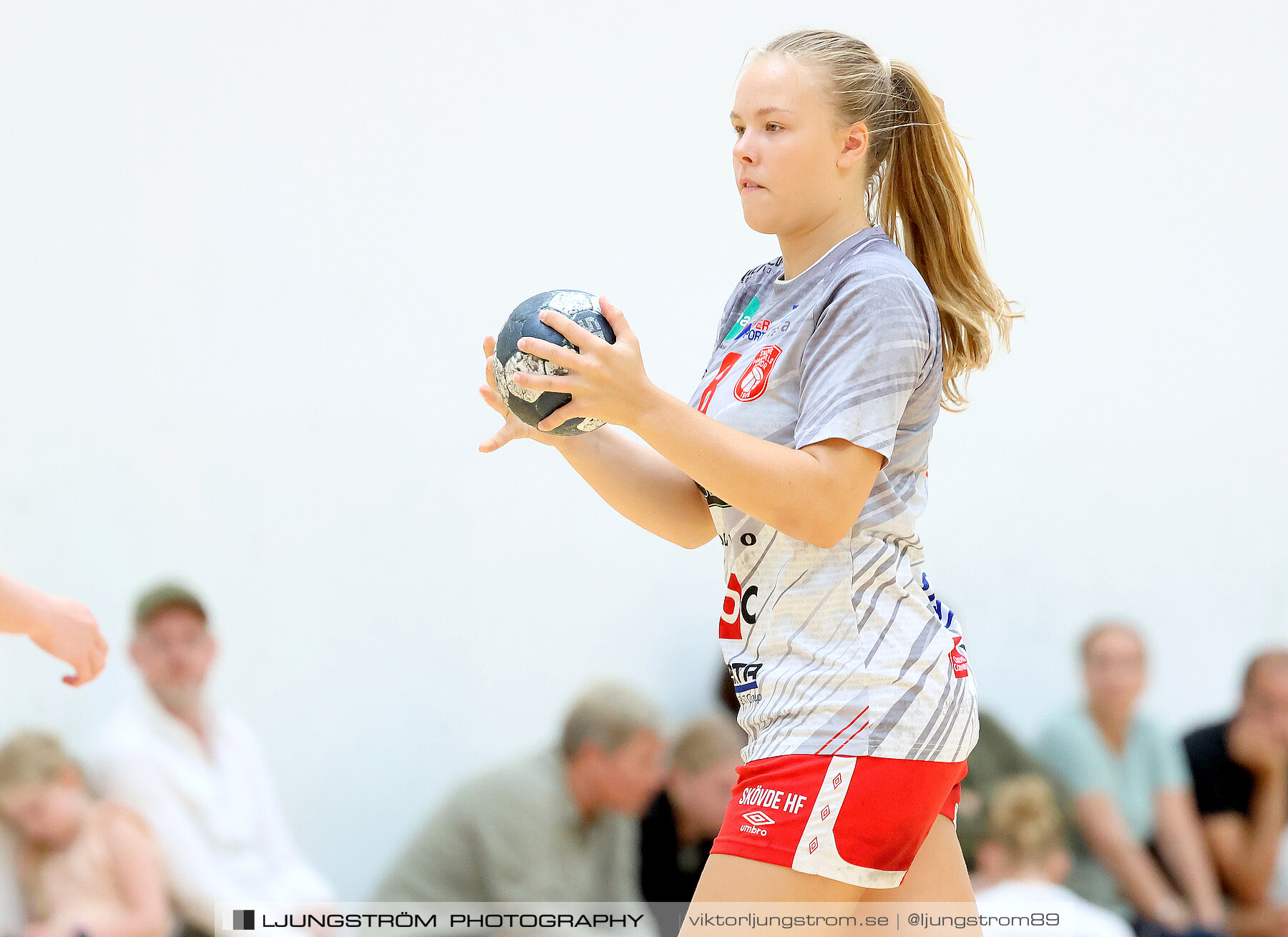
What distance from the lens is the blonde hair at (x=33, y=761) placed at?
3.65 metres

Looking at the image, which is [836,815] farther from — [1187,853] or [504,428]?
[1187,853]

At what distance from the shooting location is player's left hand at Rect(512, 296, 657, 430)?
58.5 inches

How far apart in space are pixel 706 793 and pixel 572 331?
2.89m

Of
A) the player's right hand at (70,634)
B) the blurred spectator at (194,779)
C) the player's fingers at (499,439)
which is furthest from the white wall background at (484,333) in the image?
the player's fingers at (499,439)

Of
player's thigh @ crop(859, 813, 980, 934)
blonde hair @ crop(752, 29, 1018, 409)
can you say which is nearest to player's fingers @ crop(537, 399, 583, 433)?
blonde hair @ crop(752, 29, 1018, 409)

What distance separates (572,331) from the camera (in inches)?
59.0

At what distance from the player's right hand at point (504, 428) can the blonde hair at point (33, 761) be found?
8.00ft

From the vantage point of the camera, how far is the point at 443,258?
4641mm

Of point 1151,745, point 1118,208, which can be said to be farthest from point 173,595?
point 1118,208

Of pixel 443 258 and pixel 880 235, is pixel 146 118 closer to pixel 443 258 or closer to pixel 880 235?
pixel 443 258

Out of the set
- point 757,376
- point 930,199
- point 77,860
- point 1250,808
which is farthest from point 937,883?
point 1250,808

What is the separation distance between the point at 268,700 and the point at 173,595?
0.44 meters

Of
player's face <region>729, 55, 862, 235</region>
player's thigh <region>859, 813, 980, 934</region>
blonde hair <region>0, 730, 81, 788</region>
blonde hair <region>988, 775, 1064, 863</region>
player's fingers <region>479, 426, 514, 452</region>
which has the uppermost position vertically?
player's face <region>729, 55, 862, 235</region>

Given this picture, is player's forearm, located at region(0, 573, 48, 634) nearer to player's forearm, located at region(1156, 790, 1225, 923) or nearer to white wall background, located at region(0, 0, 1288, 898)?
white wall background, located at region(0, 0, 1288, 898)
